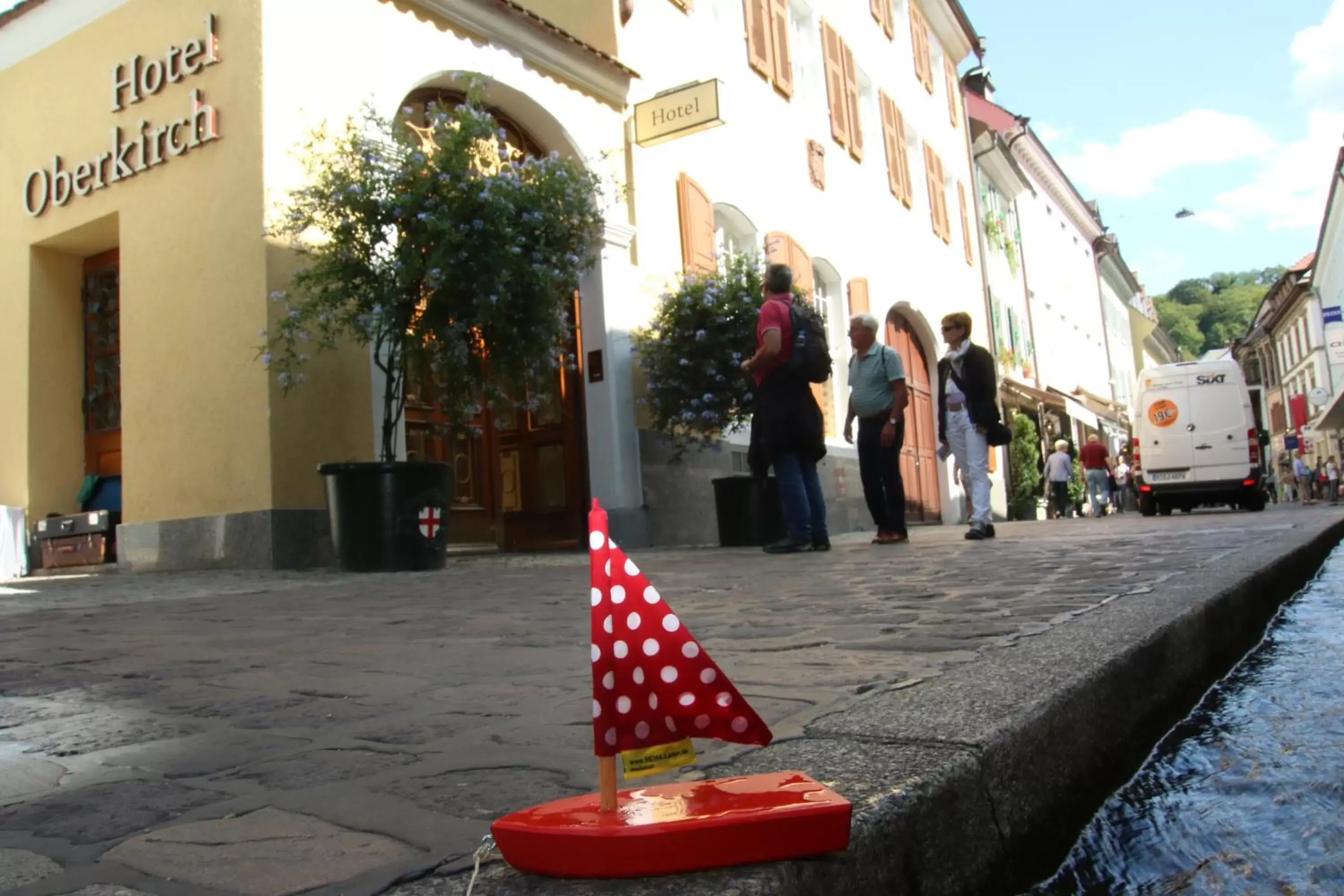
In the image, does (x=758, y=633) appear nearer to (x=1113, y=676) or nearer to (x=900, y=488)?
(x=1113, y=676)

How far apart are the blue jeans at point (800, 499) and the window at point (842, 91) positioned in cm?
929

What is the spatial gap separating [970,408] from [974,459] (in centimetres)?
38

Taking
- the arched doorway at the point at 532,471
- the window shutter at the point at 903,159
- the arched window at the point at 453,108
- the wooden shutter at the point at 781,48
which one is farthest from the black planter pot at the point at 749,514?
the window shutter at the point at 903,159

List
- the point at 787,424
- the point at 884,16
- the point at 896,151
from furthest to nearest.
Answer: the point at 884,16
the point at 896,151
the point at 787,424

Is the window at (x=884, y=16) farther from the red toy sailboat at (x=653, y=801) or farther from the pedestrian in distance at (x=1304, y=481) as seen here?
the red toy sailboat at (x=653, y=801)

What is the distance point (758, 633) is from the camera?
11.5ft

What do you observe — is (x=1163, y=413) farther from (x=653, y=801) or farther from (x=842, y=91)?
(x=653, y=801)

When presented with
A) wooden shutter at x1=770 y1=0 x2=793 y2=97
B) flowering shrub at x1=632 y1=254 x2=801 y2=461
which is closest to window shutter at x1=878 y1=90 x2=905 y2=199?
wooden shutter at x1=770 y1=0 x2=793 y2=97

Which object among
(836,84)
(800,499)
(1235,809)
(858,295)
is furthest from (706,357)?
(836,84)

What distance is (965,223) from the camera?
75.0 ft

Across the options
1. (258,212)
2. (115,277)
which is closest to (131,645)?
(258,212)

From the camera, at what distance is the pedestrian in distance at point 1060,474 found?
66.3 feet

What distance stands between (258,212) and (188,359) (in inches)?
48.1

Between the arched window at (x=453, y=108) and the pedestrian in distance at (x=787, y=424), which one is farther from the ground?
the arched window at (x=453, y=108)
